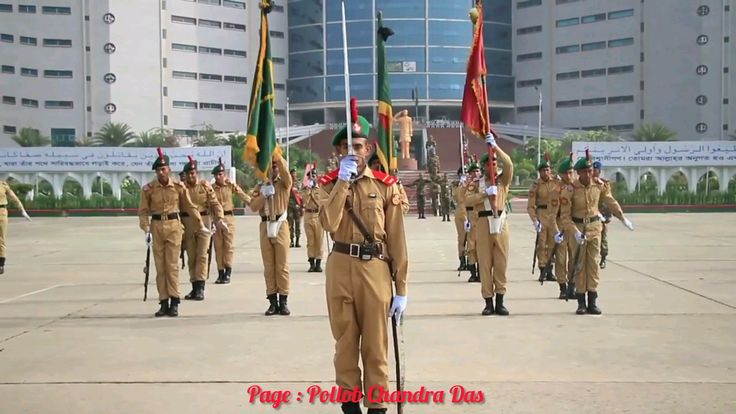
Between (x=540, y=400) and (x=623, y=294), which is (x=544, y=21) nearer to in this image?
(x=623, y=294)

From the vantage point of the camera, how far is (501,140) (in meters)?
80.2

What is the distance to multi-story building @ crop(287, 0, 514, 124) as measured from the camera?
87.6 m

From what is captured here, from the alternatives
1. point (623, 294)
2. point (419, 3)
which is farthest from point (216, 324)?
point (419, 3)

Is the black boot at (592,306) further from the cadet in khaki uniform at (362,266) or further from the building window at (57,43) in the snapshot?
the building window at (57,43)

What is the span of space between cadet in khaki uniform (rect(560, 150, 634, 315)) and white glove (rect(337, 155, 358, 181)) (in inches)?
209

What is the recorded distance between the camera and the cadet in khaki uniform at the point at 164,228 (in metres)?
9.55

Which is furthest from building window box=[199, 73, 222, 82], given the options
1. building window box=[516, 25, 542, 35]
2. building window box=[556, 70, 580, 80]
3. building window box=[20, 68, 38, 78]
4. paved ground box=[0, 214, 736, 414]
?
paved ground box=[0, 214, 736, 414]

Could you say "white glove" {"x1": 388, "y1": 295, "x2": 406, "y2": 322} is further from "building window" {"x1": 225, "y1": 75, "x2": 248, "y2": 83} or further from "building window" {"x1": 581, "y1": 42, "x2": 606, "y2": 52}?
"building window" {"x1": 581, "y1": 42, "x2": 606, "y2": 52}

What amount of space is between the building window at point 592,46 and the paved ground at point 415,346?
7421 cm

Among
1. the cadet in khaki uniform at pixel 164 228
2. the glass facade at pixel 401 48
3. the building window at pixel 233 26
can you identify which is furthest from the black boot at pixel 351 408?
the building window at pixel 233 26

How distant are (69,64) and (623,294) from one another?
74.8 meters

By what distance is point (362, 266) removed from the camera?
5.04 meters

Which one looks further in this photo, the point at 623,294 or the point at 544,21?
the point at 544,21

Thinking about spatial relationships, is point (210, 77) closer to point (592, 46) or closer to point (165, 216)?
point (592, 46)
